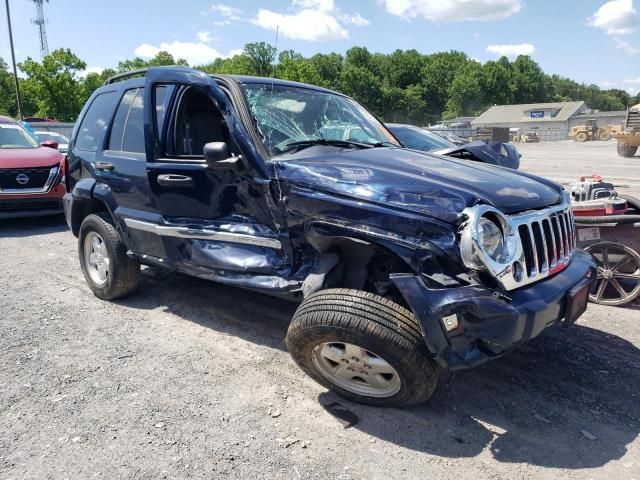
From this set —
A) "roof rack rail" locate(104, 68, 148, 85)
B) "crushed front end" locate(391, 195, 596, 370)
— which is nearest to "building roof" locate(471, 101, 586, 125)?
"roof rack rail" locate(104, 68, 148, 85)

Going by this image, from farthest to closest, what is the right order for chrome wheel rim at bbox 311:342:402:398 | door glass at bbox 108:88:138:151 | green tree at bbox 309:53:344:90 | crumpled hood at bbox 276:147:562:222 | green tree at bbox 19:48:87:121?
green tree at bbox 309:53:344:90, green tree at bbox 19:48:87:121, door glass at bbox 108:88:138:151, chrome wheel rim at bbox 311:342:402:398, crumpled hood at bbox 276:147:562:222

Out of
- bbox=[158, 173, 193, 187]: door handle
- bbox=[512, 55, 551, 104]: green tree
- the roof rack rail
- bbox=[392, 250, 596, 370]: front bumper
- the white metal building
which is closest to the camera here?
bbox=[392, 250, 596, 370]: front bumper

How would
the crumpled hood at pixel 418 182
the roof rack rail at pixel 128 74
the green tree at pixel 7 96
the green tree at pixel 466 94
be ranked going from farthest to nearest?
the green tree at pixel 466 94
the green tree at pixel 7 96
the roof rack rail at pixel 128 74
the crumpled hood at pixel 418 182

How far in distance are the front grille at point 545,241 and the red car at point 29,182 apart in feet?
23.6

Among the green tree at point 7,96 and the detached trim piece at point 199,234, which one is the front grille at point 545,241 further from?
the green tree at point 7,96

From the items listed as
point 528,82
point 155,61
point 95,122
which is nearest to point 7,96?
point 155,61

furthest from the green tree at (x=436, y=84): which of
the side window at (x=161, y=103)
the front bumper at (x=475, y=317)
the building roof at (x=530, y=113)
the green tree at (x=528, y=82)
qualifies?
the front bumper at (x=475, y=317)

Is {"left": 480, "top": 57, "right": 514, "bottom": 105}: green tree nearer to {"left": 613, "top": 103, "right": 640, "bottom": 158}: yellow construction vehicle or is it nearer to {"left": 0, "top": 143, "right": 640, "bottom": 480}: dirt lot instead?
{"left": 613, "top": 103, "right": 640, "bottom": 158}: yellow construction vehicle

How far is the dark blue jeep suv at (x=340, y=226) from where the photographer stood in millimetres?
2557

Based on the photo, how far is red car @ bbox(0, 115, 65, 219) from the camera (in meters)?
7.91

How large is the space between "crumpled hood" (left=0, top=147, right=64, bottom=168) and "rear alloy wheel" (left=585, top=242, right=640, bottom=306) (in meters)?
8.10

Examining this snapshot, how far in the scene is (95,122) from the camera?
4875mm

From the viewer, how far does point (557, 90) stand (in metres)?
120

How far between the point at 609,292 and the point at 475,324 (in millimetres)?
2900
